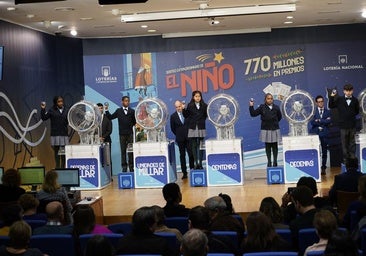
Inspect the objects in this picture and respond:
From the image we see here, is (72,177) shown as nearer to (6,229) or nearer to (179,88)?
(6,229)

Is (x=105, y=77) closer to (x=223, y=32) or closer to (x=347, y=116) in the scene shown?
(x=223, y=32)

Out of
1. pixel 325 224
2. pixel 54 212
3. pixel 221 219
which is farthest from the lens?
pixel 54 212

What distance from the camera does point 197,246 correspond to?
486 centimetres

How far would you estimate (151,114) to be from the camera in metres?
14.2

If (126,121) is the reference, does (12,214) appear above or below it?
below

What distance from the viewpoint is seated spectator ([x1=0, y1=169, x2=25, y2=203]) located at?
897 centimetres

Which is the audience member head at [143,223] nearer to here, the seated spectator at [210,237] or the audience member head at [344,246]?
the seated spectator at [210,237]

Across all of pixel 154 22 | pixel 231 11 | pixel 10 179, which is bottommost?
pixel 10 179

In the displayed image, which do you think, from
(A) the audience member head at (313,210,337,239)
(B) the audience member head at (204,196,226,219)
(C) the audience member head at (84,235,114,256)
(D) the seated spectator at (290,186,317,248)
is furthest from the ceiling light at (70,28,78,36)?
(C) the audience member head at (84,235,114,256)

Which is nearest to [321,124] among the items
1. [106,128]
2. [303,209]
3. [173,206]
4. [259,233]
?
[106,128]

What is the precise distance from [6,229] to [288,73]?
12002 mm

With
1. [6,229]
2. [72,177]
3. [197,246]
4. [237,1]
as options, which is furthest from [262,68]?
[197,246]

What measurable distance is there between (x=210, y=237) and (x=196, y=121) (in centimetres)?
871

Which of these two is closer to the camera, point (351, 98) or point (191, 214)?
point (191, 214)
